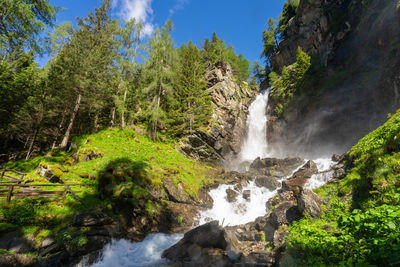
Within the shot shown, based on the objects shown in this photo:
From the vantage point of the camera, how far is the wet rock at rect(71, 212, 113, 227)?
6.74m

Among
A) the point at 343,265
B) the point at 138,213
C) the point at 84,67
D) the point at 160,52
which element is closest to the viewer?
the point at 343,265

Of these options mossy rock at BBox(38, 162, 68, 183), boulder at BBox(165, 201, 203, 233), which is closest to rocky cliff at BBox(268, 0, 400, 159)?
boulder at BBox(165, 201, 203, 233)

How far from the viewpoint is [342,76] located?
2420 centimetres

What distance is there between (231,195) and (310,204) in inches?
314

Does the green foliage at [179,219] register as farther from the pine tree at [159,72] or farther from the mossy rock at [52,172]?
the pine tree at [159,72]

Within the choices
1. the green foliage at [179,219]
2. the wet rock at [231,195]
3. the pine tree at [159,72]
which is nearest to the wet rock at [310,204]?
the green foliage at [179,219]

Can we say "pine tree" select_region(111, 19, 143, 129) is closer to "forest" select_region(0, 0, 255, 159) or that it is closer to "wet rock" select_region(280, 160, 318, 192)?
"forest" select_region(0, 0, 255, 159)

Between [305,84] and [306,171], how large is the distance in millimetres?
19048

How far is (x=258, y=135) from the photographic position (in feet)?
111

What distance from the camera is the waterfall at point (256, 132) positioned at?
31619 millimetres

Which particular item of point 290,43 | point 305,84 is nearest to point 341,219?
point 305,84

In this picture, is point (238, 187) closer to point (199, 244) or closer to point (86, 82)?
point (199, 244)

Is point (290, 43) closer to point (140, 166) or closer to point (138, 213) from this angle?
point (140, 166)

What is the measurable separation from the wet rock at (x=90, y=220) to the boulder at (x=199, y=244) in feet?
10.3
